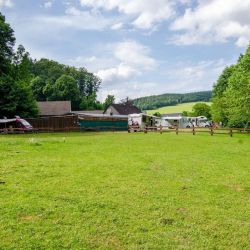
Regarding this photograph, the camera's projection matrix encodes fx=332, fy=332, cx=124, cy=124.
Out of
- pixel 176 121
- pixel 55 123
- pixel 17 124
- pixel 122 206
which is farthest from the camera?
pixel 176 121

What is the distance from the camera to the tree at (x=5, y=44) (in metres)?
37.3

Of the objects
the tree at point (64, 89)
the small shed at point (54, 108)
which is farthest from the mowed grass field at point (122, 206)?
the tree at point (64, 89)

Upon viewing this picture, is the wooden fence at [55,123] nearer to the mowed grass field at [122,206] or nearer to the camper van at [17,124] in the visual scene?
the camper van at [17,124]

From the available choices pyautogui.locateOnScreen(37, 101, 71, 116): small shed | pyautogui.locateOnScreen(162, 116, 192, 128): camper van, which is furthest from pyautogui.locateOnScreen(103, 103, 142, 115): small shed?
pyautogui.locateOnScreen(37, 101, 71, 116): small shed

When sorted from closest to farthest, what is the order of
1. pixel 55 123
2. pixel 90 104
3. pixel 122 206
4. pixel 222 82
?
pixel 122 206, pixel 55 123, pixel 222 82, pixel 90 104

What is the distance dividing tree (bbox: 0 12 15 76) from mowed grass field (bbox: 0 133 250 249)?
2902 cm

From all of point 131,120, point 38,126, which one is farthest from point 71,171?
point 131,120

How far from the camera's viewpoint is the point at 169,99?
161 meters

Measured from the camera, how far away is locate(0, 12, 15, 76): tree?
37.3m

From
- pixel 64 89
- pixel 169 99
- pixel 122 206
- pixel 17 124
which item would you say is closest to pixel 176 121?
pixel 64 89

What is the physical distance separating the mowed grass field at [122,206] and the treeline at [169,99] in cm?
13836

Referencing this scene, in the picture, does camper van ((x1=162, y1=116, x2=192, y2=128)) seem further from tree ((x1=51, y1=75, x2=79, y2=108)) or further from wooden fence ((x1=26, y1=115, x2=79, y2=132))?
wooden fence ((x1=26, y1=115, x2=79, y2=132))

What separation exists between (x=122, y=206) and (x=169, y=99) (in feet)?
513

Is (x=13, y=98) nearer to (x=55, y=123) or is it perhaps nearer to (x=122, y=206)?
(x=55, y=123)
